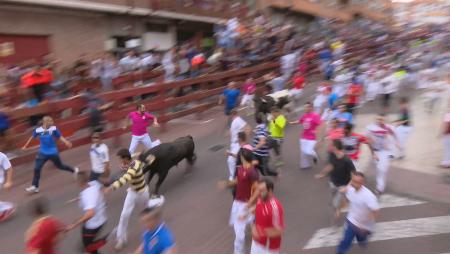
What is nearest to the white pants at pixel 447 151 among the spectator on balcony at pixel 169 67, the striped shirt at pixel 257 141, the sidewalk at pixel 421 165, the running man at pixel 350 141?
the sidewalk at pixel 421 165

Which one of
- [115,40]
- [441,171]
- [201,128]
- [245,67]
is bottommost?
[441,171]

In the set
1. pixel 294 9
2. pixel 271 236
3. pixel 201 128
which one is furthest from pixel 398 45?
pixel 271 236

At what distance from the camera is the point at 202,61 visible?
54.1ft

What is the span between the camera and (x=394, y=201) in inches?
310

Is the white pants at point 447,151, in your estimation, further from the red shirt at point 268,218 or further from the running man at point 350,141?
the red shirt at point 268,218

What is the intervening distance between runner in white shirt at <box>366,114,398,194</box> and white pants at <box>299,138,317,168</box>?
4.76 feet

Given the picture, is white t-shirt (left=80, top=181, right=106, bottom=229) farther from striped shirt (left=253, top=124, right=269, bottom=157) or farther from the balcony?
the balcony

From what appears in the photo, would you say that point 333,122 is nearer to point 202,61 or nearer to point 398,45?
point 202,61

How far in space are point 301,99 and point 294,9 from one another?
1770 cm

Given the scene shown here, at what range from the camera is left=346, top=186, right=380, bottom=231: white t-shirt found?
5.61 meters

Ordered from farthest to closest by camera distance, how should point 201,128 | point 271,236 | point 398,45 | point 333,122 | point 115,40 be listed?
1. point 398,45
2. point 115,40
3. point 201,128
4. point 333,122
5. point 271,236

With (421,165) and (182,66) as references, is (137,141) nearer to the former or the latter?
(421,165)

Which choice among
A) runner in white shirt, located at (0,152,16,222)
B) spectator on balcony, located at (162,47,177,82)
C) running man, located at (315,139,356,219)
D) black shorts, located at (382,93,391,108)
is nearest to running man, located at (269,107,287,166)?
running man, located at (315,139,356,219)

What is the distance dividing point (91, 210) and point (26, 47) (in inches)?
450
